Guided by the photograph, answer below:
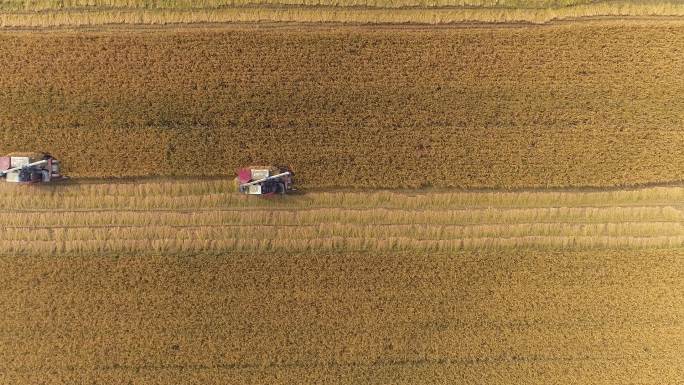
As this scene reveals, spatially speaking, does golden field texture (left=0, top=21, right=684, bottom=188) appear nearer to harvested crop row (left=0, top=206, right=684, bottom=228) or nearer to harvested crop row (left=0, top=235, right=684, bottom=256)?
harvested crop row (left=0, top=206, right=684, bottom=228)

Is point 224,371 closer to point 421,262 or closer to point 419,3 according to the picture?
point 421,262

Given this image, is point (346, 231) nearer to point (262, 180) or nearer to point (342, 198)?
point (342, 198)

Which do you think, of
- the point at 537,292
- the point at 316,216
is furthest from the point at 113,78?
the point at 537,292

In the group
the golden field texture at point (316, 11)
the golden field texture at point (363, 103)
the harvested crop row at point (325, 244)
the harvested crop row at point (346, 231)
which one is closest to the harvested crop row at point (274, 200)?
the golden field texture at point (363, 103)

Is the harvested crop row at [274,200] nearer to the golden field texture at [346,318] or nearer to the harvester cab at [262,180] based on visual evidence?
the harvester cab at [262,180]

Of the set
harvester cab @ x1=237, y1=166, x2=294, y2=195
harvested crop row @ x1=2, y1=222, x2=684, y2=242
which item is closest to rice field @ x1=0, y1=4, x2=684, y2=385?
harvested crop row @ x1=2, y1=222, x2=684, y2=242
